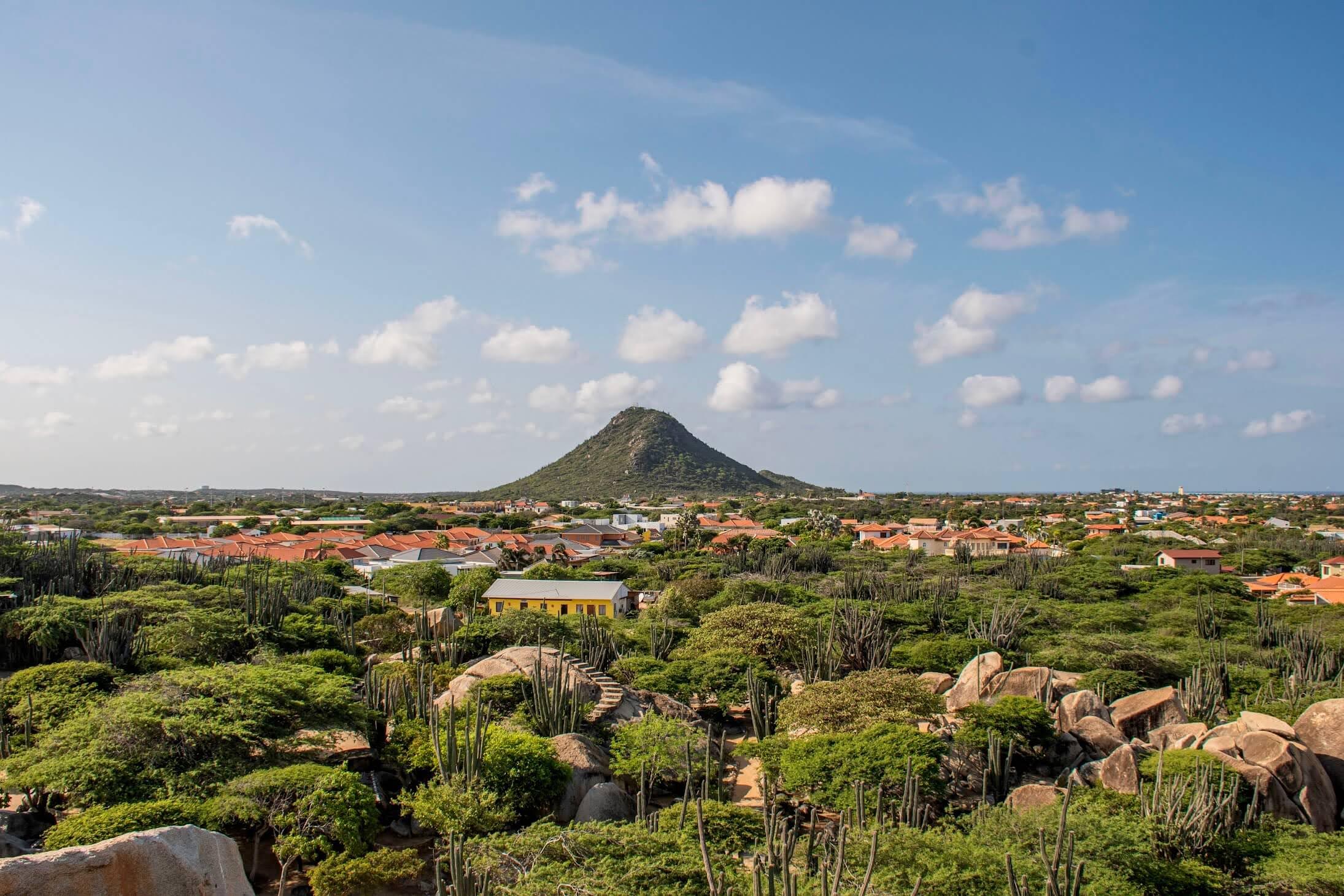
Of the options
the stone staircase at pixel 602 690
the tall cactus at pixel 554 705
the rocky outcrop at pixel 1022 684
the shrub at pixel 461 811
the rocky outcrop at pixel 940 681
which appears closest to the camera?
the shrub at pixel 461 811

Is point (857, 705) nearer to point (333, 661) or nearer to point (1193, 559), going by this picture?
point (333, 661)

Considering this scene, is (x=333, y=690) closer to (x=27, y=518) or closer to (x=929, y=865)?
(x=929, y=865)

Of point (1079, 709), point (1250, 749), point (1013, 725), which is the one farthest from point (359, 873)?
point (1079, 709)

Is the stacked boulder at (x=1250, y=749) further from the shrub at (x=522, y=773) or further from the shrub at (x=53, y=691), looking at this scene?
the shrub at (x=53, y=691)

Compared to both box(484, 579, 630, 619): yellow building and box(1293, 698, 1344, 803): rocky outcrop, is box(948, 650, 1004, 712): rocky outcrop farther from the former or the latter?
box(484, 579, 630, 619): yellow building

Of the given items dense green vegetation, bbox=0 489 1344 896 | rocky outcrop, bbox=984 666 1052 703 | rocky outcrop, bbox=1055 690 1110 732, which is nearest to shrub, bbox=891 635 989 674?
dense green vegetation, bbox=0 489 1344 896

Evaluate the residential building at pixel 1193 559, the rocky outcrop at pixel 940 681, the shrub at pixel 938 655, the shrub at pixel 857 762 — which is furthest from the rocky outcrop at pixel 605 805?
Result: the residential building at pixel 1193 559
